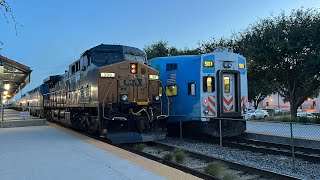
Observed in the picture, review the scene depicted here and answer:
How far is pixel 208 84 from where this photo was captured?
13406 millimetres

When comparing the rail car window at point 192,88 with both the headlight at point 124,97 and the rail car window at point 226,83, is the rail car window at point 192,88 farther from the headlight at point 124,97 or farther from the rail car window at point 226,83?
the headlight at point 124,97

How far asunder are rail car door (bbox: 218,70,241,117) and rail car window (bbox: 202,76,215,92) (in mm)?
311

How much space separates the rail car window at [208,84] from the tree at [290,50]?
440 inches

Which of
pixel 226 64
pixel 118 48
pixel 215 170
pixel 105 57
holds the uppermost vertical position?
pixel 118 48

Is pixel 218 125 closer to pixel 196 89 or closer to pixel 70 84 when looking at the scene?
pixel 196 89

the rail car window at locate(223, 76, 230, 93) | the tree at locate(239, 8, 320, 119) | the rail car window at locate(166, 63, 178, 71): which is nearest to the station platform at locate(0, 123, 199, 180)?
the rail car window at locate(223, 76, 230, 93)

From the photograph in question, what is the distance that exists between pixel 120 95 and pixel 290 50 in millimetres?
15308

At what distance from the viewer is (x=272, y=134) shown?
45.8 ft

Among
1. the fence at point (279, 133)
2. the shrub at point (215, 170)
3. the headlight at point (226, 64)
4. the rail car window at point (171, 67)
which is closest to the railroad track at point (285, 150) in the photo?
the fence at point (279, 133)

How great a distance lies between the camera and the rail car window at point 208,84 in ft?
43.8

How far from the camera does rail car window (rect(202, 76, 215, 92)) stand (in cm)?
1334

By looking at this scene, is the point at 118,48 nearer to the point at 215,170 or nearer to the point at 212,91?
the point at 212,91

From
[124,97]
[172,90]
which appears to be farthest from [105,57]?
[172,90]

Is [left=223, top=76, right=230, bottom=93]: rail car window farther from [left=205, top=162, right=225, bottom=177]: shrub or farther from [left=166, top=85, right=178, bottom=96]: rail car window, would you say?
[left=205, top=162, right=225, bottom=177]: shrub
